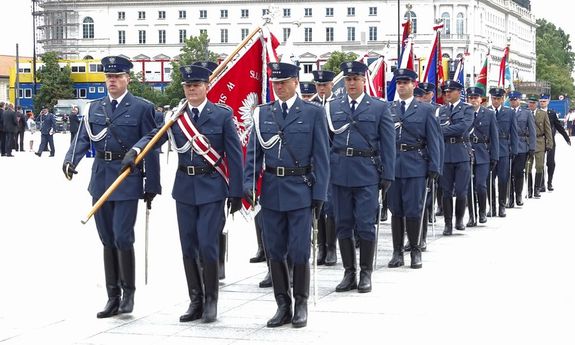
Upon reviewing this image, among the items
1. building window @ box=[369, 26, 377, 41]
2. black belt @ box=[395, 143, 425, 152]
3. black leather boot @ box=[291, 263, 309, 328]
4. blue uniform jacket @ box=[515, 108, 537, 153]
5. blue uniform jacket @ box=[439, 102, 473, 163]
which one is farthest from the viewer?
building window @ box=[369, 26, 377, 41]

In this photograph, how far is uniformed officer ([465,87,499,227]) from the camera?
55.9 ft

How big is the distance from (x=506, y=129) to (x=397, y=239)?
7410 mm


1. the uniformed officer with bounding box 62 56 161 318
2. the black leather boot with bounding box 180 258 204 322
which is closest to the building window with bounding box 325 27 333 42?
the uniformed officer with bounding box 62 56 161 318

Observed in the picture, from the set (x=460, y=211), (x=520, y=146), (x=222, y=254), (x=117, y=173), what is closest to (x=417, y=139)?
(x=222, y=254)

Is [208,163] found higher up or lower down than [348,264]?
higher up

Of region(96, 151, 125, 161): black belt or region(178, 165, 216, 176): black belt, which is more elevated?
region(96, 151, 125, 161): black belt

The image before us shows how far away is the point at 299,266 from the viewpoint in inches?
348

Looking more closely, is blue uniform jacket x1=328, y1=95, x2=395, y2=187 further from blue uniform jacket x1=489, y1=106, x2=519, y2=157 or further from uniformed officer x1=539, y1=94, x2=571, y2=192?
uniformed officer x1=539, y1=94, x2=571, y2=192

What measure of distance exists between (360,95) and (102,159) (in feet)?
8.20

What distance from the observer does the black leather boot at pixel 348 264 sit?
10.4 meters

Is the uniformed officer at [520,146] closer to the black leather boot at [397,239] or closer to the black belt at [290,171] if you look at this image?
the black leather boot at [397,239]

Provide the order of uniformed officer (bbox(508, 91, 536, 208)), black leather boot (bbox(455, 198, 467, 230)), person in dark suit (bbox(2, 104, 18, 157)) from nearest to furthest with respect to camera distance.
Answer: black leather boot (bbox(455, 198, 467, 230)) → uniformed officer (bbox(508, 91, 536, 208)) → person in dark suit (bbox(2, 104, 18, 157))

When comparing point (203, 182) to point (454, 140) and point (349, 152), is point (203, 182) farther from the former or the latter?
point (454, 140)

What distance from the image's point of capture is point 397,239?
39.7 feet
